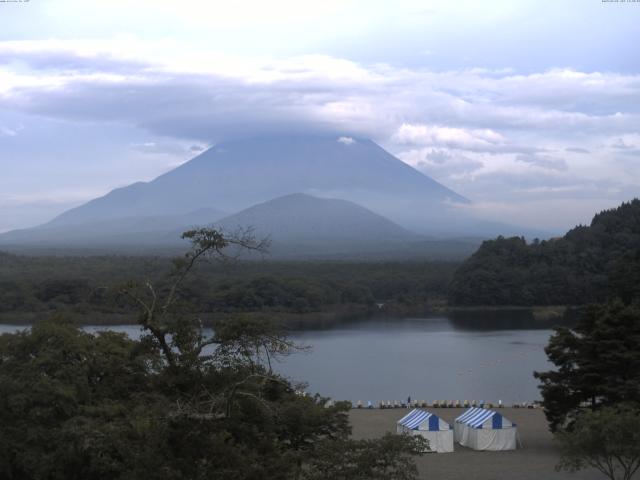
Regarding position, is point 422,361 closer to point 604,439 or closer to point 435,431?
point 435,431

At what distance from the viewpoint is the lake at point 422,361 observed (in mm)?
22922

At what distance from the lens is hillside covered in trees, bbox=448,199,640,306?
49750mm

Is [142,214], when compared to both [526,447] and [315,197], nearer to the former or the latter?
[315,197]

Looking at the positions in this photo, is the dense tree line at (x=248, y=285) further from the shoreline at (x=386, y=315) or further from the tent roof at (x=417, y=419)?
the tent roof at (x=417, y=419)

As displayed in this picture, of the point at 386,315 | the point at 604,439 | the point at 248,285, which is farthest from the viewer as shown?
the point at 386,315

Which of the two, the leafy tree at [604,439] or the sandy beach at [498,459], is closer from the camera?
the leafy tree at [604,439]

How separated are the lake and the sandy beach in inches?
143

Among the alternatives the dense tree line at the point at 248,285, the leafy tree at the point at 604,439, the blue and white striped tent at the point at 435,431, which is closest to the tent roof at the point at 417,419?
the blue and white striped tent at the point at 435,431

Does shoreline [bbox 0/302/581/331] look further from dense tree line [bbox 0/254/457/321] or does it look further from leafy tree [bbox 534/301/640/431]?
leafy tree [bbox 534/301/640/431]

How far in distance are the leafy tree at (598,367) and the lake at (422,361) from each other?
6564 millimetres

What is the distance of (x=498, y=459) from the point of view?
1386 centimetres

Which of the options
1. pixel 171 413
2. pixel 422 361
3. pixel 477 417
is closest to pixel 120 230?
pixel 422 361

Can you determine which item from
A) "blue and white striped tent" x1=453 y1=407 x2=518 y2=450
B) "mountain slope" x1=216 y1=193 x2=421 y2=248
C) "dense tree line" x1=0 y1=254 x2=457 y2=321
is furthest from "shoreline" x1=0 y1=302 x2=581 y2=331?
"mountain slope" x1=216 y1=193 x2=421 y2=248

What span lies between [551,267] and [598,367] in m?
38.8
